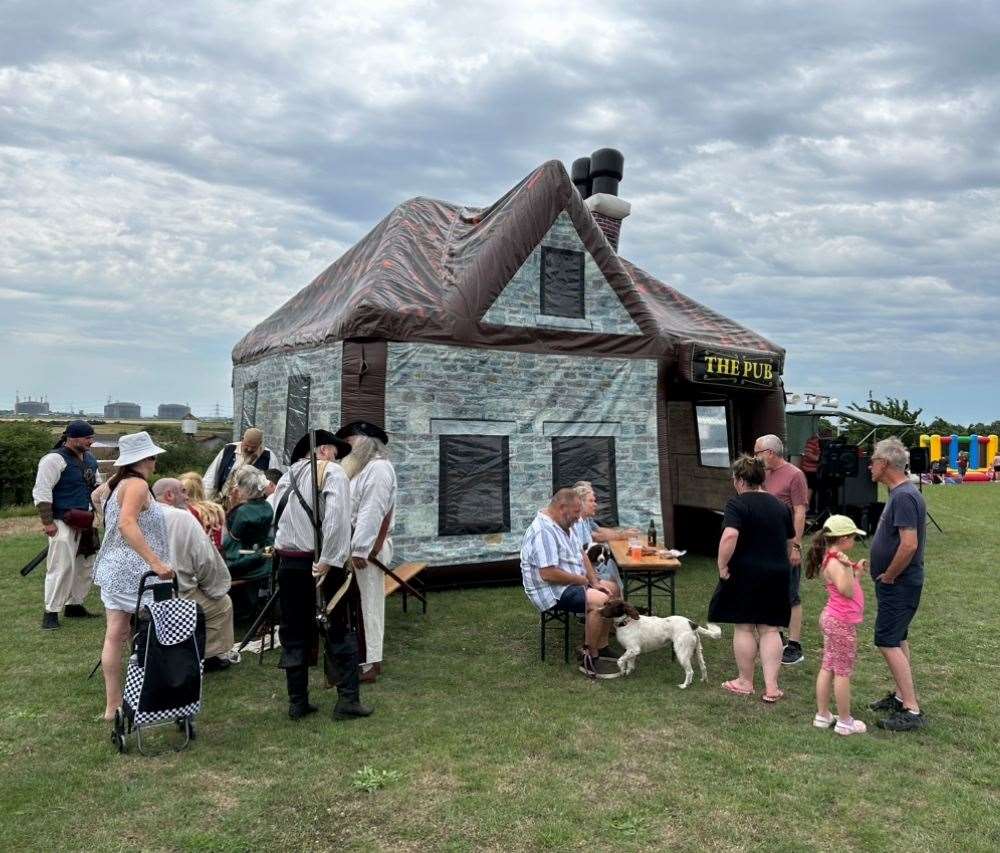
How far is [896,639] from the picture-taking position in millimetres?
4762

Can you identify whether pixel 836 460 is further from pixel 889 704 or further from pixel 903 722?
pixel 903 722

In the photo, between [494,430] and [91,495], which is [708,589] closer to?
[494,430]

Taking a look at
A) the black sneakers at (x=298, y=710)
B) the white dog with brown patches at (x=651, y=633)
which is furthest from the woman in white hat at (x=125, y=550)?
the white dog with brown patches at (x=651, y=633)

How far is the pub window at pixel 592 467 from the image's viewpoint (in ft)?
31.5

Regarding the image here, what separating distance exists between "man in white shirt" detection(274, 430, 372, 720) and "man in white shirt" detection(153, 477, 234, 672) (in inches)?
42.0

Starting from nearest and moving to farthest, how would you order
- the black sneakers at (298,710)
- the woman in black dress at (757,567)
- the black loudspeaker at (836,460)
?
the black sneakers at (298,710), the woman in black dress at (757,567), the black loudspeaker at (836,460)

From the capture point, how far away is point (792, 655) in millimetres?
6211

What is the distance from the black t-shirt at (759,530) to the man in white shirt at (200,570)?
146 inches

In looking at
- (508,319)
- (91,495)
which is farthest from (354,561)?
(508,319)

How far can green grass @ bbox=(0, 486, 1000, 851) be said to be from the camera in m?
3.60

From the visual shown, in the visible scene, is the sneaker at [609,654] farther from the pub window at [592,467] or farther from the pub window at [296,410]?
the pub window at [296,410]

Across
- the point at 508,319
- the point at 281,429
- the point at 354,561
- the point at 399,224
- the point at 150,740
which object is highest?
the point at 399,224

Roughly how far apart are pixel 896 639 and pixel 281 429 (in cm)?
798

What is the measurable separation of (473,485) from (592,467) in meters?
1.66
